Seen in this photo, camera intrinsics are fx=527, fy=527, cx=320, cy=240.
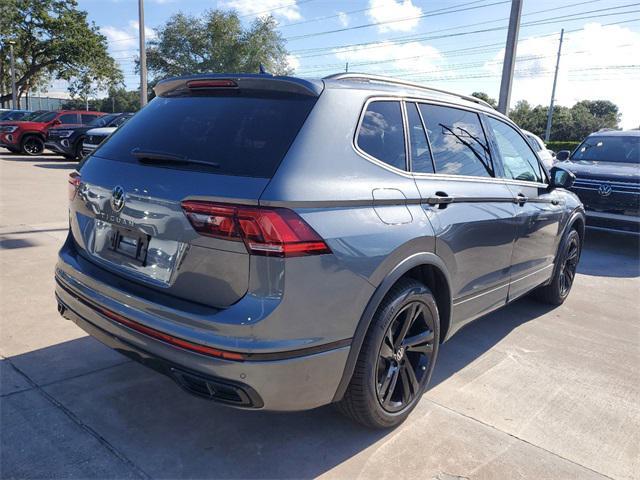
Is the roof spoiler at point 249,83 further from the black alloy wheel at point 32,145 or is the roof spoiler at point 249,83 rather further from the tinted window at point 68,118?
the black alloy wheel at point 32,145

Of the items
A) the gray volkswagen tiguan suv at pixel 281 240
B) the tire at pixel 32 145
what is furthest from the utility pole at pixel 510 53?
the tire at pixel 32 145

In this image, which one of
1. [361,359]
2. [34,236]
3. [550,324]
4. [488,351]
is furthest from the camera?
[34,236]

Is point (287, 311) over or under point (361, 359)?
over

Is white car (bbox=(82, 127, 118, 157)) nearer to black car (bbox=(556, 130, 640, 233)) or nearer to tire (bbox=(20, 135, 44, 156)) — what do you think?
tire (bbox=(20, 135, 44, 156))

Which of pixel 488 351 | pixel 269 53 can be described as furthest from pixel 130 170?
pixel 269 53

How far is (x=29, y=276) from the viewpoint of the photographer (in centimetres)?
508

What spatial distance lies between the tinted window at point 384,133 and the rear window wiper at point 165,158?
0.77 metres

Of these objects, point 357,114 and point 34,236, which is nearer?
point 357,114

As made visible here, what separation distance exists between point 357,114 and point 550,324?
129 inches

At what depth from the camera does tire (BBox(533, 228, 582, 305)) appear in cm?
506

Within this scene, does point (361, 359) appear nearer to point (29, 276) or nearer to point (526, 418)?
point (526, 418)

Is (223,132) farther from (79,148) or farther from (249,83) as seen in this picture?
(79,148)

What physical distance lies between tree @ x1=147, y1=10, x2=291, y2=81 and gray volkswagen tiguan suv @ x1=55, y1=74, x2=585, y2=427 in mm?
46119

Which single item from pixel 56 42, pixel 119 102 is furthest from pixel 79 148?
pixel 119 102
